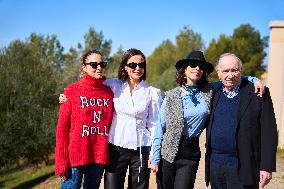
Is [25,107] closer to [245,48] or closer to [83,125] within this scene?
[83,125]

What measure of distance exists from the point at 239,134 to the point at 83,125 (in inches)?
62.4

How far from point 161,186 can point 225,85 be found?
125 cm

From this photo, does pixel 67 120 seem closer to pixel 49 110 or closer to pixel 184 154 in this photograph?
pixel 184 154

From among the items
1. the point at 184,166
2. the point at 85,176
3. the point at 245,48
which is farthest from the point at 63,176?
the point at 245,48

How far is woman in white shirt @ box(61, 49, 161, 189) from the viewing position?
443 centimetres

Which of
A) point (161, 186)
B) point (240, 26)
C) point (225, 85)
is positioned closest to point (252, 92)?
point (225, 85)

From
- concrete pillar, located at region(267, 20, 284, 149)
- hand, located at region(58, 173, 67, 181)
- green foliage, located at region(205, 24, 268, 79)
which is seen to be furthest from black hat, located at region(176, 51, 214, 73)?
green foliage, located at region(205, 24, 268, 79)

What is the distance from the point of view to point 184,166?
4211mm

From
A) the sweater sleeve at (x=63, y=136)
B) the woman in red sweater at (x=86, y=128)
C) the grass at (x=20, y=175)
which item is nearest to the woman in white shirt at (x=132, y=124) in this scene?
the woman in red sweater at (x=86, y=128)

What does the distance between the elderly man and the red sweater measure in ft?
3.70

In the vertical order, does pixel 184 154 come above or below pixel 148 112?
below

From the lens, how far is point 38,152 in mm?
20688

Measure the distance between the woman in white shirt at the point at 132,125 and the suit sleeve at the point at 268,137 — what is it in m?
1.21

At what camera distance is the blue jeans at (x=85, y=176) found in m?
4.39
